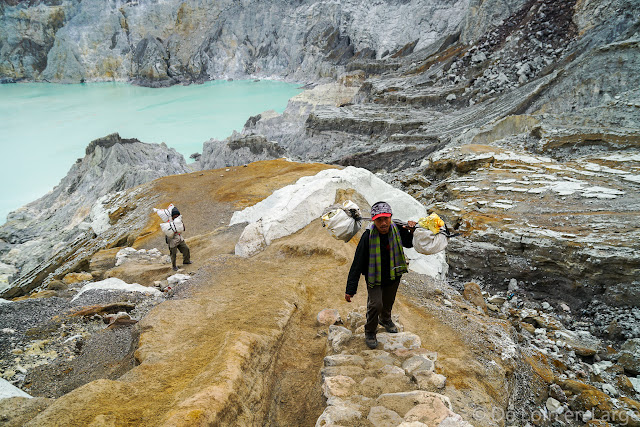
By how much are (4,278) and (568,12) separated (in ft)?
153

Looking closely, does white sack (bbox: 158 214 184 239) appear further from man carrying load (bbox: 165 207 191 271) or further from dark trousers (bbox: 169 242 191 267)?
dark trousers (bbox: 169 242 191 267)

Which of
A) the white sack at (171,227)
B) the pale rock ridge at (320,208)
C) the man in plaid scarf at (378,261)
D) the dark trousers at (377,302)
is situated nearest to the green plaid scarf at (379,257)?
the man in plaid scarf at (378,261)

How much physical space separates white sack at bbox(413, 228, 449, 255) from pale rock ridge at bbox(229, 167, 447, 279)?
14.9 feet

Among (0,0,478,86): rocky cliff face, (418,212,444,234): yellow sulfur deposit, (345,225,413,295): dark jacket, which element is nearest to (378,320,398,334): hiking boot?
(345,225,413,295): dark jacket

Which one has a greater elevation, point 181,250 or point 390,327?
point 390,327

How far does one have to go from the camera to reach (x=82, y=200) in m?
30.2

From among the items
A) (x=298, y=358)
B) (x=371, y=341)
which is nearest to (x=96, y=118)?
(x=298, y=358)

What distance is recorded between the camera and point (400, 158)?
31.2m

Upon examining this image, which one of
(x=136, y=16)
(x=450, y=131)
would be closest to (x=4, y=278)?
(x=450, y=131)

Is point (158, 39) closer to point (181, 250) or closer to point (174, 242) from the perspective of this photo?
point (181, 250)

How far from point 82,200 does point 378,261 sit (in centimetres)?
3229

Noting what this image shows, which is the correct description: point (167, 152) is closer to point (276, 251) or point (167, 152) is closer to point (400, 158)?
point (400, 158)

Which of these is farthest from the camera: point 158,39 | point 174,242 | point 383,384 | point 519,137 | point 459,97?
point 158,39

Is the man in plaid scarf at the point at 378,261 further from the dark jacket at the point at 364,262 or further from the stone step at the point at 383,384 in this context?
the stone step at the point at 383,384
